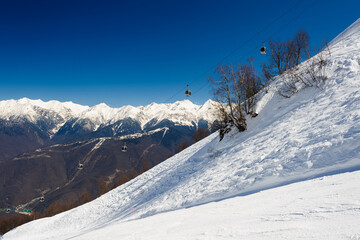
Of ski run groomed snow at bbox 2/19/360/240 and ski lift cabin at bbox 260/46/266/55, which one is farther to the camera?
ski lift cabin at bbox 260/46/266/55

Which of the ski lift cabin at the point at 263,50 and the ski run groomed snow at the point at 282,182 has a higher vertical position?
the ski lift cabin at the point at 263,50

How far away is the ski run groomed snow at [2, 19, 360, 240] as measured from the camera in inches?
149

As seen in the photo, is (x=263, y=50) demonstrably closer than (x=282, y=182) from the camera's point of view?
No

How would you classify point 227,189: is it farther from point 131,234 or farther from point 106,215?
point 106,215

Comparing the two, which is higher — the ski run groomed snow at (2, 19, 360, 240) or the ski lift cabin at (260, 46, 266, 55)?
the ski lift cabin at (260, 46, 266, 55)

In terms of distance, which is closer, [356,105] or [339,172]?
[339,172]

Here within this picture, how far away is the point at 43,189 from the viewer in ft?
636

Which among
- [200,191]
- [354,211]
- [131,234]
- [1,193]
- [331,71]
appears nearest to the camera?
[354,211]

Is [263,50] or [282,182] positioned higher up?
[263,50]

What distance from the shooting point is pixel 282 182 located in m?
6.90

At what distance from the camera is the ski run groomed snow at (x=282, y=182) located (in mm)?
3777

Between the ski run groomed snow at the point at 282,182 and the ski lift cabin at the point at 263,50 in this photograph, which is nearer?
the ski run groomed snow at the point at 282,182

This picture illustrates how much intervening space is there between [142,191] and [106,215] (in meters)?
3.53

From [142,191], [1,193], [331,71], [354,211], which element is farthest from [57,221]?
[1,193]
